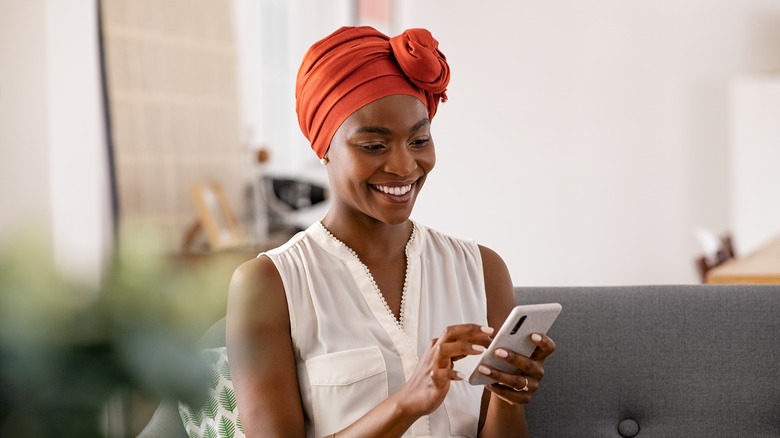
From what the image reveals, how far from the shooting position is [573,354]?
2006mm

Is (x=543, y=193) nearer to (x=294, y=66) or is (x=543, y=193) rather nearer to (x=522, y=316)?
(x=294, y=66)

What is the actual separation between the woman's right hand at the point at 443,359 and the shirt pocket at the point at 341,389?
0.24 metres

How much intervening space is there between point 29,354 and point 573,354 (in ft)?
5.55

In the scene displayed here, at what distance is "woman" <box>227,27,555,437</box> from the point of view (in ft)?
5.41

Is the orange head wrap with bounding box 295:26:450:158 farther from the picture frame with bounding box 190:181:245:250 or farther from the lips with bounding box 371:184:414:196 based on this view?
the picture frame with bounding box 190:181:245:250

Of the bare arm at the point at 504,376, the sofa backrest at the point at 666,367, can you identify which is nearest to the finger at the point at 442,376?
the bare arm at the point at 504,376

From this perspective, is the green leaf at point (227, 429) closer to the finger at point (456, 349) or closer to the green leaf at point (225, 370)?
the green leaf at point (225, 370)

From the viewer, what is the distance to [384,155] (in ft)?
5.51

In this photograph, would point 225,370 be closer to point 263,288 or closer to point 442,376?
point 263,288

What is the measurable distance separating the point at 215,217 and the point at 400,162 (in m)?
3.19

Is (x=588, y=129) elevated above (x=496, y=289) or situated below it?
below

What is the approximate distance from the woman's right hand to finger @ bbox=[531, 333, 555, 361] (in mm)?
88

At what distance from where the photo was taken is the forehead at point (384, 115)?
1.68 metres

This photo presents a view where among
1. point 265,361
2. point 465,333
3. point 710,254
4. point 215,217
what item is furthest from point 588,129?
point 465,333
